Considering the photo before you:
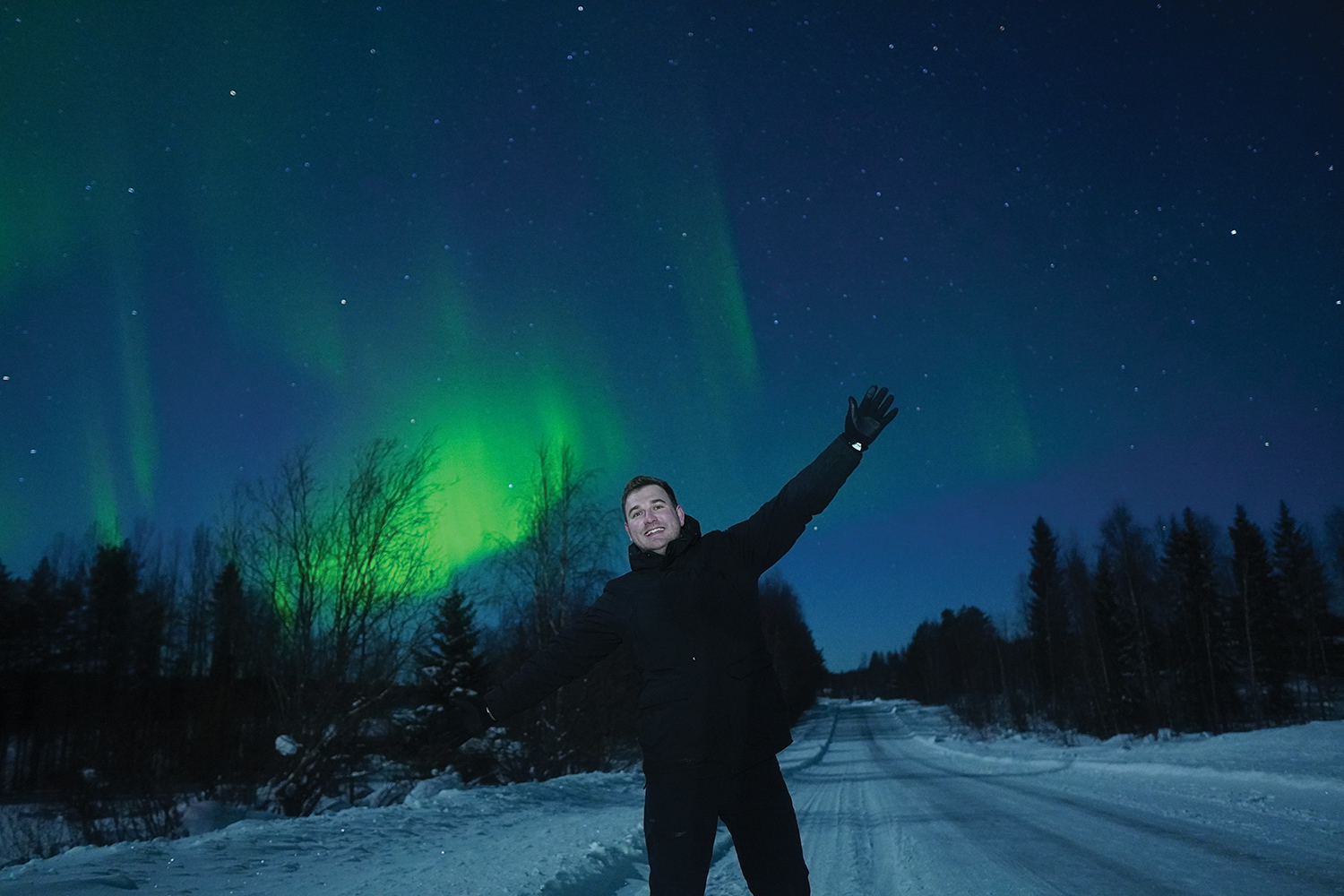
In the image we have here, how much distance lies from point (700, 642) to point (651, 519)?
1.78 ft

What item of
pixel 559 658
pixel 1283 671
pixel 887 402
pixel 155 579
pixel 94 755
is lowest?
pixel 1283 671

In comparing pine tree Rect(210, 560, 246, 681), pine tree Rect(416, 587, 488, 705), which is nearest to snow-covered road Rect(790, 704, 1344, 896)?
pine tree Rect(210, 560, 246, 681)

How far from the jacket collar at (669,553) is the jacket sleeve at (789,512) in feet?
0.51

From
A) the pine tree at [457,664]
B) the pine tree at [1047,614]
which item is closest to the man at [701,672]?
the pine tree at [457,664]

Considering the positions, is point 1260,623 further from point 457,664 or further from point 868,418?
point 868,418

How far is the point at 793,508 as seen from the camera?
2.94 meters

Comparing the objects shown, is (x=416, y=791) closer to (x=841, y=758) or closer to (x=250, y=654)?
(x=250, y=654)

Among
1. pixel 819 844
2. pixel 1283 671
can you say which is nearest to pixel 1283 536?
pixel 1283 671

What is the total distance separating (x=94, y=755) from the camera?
8.75 metres

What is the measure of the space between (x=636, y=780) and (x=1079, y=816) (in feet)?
29.1

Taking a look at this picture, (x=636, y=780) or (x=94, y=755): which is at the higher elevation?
(x=94, y=755)

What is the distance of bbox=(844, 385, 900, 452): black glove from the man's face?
80 centimetres

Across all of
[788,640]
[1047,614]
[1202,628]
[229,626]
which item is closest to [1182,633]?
[1202,628]

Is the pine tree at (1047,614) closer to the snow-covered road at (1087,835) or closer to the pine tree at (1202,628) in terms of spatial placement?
the pine tree at (1202,628)
